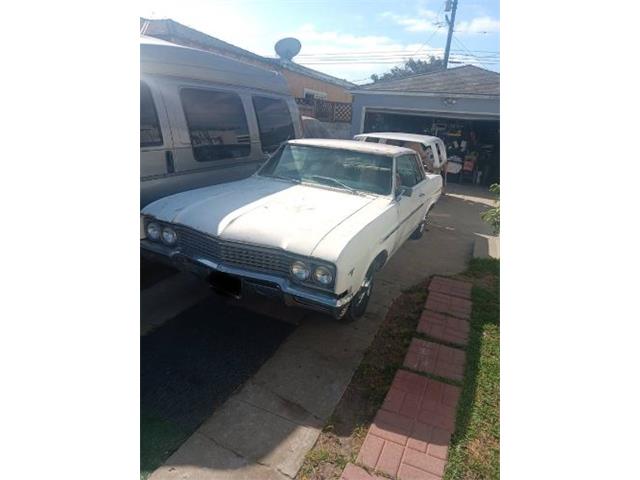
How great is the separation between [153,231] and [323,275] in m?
1.74

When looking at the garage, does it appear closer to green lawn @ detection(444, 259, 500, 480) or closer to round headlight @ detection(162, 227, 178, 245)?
green lawn @ detection(444, 259, 500, 480)

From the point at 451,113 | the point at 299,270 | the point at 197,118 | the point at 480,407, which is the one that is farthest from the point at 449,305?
the point at 451,113

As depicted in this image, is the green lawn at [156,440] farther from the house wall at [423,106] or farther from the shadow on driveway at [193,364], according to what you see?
the house wall at [423,106]

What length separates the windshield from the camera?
13.1 ft

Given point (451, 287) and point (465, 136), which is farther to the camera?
point (465, 136)

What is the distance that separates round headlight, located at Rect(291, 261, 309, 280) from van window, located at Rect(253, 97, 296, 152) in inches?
128

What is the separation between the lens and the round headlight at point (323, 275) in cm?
265

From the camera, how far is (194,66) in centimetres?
435

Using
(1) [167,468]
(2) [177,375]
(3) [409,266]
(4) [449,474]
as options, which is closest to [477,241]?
(3) [409,266]

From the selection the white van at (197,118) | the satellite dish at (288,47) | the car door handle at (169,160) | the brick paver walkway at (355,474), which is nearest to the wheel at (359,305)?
the brick paver walkway at (355,474)

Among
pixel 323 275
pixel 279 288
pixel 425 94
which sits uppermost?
pixel 425 94

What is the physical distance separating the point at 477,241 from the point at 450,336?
12.4 feet

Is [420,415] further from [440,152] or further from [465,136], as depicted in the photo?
[465,136]
